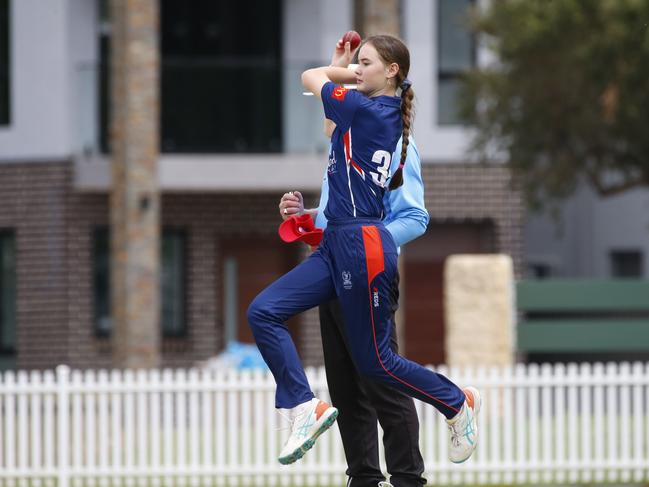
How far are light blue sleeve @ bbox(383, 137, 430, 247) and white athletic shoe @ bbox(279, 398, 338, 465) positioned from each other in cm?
89

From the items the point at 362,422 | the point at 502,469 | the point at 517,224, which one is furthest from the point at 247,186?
the point at 362,422

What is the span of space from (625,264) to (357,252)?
25.9m

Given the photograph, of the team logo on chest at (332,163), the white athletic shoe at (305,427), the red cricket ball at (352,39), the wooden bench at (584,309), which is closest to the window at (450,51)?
the wooden bench at (584,309)

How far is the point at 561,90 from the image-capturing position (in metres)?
22.8

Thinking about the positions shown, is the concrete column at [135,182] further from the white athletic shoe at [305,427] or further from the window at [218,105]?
the white athletic shoe at [305,427]

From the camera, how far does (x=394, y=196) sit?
659 centimetres

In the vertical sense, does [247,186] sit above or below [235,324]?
above

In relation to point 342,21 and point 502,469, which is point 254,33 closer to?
point 342,21

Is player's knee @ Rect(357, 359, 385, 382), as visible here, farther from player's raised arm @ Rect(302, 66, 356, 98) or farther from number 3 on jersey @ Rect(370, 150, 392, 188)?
player's raised arm @ Rect(302, 66, 356, 98)

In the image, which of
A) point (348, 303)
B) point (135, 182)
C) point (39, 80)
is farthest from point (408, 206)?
point (39, 80)

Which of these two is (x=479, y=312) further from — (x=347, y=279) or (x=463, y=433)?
(x=347, y=279)

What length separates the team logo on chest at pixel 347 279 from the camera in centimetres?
619

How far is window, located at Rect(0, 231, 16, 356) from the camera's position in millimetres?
23062

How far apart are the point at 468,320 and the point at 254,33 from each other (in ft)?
24.2
